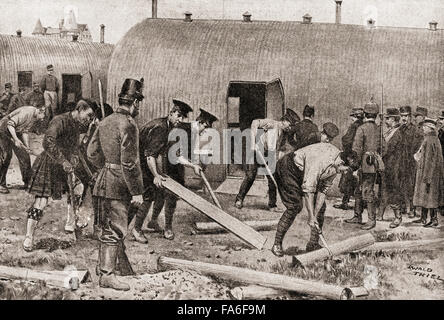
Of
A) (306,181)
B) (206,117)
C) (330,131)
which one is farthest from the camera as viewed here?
(206,117)

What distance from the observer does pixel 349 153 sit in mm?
9250

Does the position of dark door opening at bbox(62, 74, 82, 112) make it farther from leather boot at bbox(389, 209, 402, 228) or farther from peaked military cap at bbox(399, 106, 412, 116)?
leather boot at bbox(389, 209, 402, 228)

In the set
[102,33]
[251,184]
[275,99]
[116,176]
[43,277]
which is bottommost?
[43,277]

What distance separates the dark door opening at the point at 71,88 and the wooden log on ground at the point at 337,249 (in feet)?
14.1

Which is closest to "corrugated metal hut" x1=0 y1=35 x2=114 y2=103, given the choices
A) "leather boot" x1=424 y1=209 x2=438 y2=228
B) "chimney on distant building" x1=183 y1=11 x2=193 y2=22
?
"chimney on distant building" x1=183 y1=11 x2=193 y2=22

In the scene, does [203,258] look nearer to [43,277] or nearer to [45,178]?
[43,277]

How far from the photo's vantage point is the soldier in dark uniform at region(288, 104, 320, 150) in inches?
352

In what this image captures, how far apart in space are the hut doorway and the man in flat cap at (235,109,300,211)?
0.22 metres

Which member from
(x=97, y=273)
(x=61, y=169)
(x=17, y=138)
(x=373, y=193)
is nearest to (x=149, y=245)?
(x=97, y=273)

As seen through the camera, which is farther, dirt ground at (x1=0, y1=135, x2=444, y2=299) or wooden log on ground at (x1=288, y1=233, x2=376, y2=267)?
wooden log on ground at (x1=288, y1=233, x2=376, y2=267)

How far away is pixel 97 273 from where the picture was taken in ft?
27.3

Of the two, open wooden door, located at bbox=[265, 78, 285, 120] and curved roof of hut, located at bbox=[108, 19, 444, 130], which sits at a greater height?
curved roof of hut, located at bbox=[108, 19, 444, 130]

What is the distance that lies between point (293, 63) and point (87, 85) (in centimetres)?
325

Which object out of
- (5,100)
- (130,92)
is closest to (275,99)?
(130,92)
